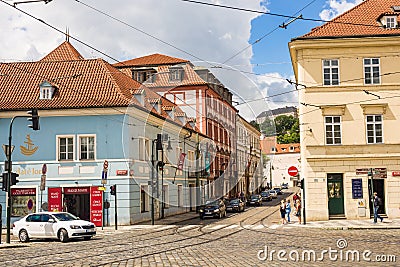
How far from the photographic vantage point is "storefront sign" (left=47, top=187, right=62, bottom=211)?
36.2 metres

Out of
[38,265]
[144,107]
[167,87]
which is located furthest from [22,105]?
[38,265]

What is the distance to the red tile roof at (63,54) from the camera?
4700 cm

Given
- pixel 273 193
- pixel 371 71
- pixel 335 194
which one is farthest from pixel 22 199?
pixel 273 193

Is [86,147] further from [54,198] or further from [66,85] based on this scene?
[66,85]

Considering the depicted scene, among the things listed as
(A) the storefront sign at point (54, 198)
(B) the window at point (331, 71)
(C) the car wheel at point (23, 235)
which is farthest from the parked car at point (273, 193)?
(C) the car wheel at point (23, 235)

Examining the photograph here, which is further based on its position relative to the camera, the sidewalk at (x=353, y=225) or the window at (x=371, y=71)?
the window at (x=371, y=71)

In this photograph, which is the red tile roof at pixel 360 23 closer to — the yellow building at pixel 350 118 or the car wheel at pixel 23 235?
the yellow building at pixel 350 118

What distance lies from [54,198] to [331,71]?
19.9 m

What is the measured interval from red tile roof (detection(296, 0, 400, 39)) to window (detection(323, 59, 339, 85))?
1.68m

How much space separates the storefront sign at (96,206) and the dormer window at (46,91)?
277 inches

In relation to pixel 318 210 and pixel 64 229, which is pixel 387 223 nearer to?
pixel 318 210

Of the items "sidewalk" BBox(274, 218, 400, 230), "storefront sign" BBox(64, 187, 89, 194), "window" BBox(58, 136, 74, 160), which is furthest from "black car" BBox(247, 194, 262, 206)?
"window" BBox(58, 136, 74, 160)

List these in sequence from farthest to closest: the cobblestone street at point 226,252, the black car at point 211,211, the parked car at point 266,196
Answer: the parked car at point 266,196, the black car at point 211,211, the cobblestone street at point 226,252

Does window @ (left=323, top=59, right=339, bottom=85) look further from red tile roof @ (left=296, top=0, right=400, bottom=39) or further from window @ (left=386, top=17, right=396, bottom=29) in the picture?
window @ (left=386, top=17, right=396, bottom=29)
